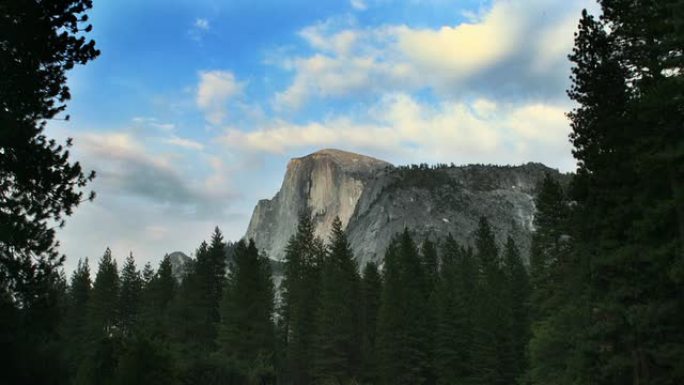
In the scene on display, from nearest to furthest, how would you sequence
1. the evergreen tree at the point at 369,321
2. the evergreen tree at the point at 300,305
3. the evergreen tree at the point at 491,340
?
the evergreen tree at the point at 491,340
the evergreen tree at the point at 369,321
the evergreen tree at the point at 300,305

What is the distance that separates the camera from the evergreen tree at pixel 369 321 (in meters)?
48.3

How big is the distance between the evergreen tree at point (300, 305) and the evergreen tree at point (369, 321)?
4424mm

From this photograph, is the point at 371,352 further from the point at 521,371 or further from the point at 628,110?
the point at 628,110

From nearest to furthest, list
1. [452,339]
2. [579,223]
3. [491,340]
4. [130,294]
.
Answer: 1. [579,223]
2. [491,340]
3. [452,339]
4. [130,294]

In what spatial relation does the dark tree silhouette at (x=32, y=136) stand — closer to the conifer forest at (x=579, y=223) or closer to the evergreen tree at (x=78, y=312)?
the conifer forest at (x=579, y=223)

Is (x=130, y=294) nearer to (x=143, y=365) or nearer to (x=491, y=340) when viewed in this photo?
(x=491, y=340)

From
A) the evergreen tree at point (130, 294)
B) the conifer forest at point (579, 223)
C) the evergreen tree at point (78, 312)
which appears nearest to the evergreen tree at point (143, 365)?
the conifer forest at point (579, 223)

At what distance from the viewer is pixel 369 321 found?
5428 cm

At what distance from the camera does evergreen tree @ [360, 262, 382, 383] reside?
4828 cm

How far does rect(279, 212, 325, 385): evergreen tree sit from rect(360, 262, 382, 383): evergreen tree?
4424mm

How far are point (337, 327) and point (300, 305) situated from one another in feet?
21.8

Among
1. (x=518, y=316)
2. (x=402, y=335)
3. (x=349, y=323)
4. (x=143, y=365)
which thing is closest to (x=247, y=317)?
(x=349, y=323)

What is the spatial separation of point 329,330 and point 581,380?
27.8 metres

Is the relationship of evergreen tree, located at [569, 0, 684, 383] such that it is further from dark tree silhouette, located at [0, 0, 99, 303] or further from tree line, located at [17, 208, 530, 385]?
tree line, located at [17, 208, 530, 385]
